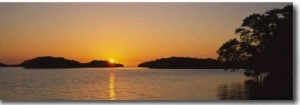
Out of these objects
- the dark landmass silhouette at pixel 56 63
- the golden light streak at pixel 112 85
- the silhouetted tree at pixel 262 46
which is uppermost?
the silhouetted tree at pixel 262 46

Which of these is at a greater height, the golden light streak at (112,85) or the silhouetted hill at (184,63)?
the silhouetted hill at (184,63)

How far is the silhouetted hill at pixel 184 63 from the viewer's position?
765cm

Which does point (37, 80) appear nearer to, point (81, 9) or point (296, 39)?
point (81, 9)

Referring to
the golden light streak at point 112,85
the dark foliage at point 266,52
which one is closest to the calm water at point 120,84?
the golden light streak at point 112,85

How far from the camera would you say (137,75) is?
764 cm

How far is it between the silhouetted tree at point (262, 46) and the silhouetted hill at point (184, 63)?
94 millimetres

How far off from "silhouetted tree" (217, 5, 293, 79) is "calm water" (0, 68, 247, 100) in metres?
0.14

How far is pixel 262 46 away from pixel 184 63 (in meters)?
0.75

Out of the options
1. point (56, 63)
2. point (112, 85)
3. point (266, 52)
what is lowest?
point (112, 85)

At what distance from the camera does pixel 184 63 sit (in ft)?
25.2

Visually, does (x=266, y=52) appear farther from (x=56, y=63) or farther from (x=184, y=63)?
(x=56, y=63)

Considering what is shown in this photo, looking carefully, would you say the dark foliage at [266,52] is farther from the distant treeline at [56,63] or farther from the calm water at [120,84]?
the distant treeline at [56,63]

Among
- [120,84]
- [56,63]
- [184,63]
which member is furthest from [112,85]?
[184,63]

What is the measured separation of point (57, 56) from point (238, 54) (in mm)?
1705
